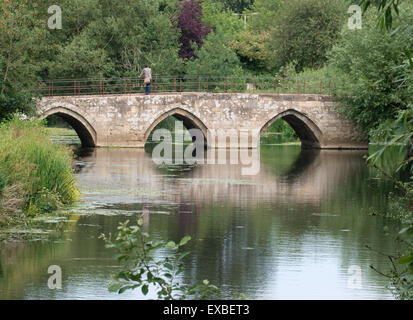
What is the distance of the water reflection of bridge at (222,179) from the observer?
21562 mm

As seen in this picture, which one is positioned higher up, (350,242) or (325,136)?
(325,136)

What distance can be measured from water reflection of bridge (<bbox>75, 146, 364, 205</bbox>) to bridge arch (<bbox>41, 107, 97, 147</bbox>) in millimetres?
3556

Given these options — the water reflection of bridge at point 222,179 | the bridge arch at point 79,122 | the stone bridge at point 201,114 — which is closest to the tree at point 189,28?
the stone bridge at point 201,114

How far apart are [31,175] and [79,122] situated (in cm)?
2343

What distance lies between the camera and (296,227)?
1648 centimetres

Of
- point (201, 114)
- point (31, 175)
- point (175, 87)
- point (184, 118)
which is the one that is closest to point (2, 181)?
point (31, 175)

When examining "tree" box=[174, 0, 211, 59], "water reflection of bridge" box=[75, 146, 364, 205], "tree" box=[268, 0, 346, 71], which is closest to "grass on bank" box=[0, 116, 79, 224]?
"water reflection of bridge" box=[75, 146, 364, 205]

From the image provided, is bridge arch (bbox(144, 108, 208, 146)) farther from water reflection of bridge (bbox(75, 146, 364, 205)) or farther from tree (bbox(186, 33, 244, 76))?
tree (bbox(186, 33, 244, 76))

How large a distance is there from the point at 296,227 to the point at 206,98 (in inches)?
984

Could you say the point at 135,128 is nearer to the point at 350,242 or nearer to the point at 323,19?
the point at 323,19

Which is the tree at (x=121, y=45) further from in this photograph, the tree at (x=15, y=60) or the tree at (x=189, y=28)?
the tree at (x=15, y=60)

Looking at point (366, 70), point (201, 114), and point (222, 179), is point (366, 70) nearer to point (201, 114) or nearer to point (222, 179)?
point (201, 114)
